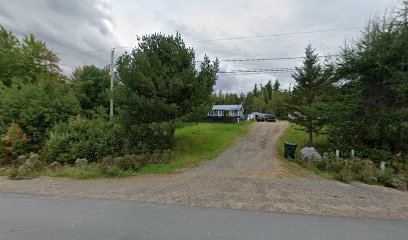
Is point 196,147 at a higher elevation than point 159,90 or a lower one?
lower

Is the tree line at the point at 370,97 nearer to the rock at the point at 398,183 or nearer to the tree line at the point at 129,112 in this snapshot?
the rock at the point at 398,183

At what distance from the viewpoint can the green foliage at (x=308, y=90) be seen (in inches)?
669

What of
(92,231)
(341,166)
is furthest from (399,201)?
(92,231)

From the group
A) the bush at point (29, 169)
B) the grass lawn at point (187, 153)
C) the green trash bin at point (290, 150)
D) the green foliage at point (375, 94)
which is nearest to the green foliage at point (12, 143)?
the bush at point (29, 169)

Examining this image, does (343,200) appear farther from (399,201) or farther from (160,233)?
(160,233)

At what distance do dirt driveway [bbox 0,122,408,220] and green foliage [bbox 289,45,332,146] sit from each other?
4893 millimetres

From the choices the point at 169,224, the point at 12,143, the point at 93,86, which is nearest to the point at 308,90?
the point at 169,224

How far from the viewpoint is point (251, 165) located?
13734mm

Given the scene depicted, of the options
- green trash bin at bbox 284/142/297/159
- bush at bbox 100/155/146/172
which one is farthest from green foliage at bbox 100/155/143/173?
green trash bin at bbox 284/142/297/159

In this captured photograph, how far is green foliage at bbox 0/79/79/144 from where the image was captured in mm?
16156

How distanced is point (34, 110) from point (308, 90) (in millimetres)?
17244

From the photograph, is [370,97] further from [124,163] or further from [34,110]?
[34,110]

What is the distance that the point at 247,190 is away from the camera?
8.66m

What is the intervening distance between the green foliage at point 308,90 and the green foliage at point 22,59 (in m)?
20.7
